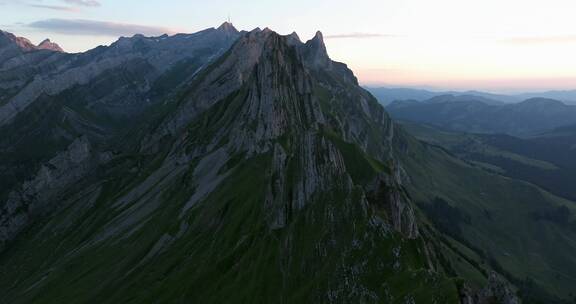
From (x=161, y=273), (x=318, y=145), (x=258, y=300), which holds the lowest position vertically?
(x=161, y=273)

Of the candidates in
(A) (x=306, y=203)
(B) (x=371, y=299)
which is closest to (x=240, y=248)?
(A) (x=306, y=203)

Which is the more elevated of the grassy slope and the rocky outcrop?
the rocky outcrop

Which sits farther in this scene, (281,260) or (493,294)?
(281,260)

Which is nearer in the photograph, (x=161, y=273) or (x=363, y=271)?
(x=363, y=271)

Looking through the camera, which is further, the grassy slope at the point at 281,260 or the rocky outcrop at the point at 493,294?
the grassy slope at the point at 281,260

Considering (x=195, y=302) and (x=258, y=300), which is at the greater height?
(x=258, y=300)

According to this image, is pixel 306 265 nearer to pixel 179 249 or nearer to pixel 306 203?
pixel 306 203

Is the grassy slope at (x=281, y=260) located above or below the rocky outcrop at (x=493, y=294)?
below

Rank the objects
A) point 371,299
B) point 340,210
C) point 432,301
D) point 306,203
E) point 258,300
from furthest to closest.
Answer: point 306,203
point 258,300
point 340,210
point 371,299
point 432,301

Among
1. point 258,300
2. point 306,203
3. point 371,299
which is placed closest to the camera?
point 371,299

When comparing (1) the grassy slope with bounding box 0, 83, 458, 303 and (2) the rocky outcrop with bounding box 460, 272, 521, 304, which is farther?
(1) the grassy slope with bounding box 0, 83, 458, 303

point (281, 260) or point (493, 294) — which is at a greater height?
point (493, 294)
